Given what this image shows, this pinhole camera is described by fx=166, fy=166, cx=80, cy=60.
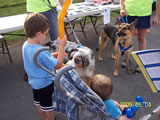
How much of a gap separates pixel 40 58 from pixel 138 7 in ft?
8.23

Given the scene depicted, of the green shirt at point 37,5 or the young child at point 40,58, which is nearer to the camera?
the young child at point 40,58

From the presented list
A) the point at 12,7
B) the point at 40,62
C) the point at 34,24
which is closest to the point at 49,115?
the point at 40,62

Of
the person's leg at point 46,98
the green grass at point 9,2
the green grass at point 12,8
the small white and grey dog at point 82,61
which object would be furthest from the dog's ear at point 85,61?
the green grass at point 9,2

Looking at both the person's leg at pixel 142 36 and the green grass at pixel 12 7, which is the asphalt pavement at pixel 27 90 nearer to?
the person's leg at pixel 142 36

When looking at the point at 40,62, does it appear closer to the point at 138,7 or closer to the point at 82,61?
the point at 82,61

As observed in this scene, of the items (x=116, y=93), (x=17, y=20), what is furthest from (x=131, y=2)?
(x=17, y=20)

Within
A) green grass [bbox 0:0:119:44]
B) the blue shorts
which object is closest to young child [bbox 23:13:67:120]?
the blue shorts

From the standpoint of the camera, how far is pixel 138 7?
3.39 meters

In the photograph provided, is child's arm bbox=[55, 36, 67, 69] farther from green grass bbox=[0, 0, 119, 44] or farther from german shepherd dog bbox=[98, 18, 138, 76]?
green grass bbox=[0, 0, 119, 44]

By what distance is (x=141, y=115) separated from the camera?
2.85 metres

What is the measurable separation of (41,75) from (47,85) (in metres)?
0.18

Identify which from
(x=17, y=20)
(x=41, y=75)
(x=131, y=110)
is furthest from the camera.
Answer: (x=17, y=20)

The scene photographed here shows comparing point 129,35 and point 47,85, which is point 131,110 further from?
point 129,35

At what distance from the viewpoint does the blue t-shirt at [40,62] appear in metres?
1.78
